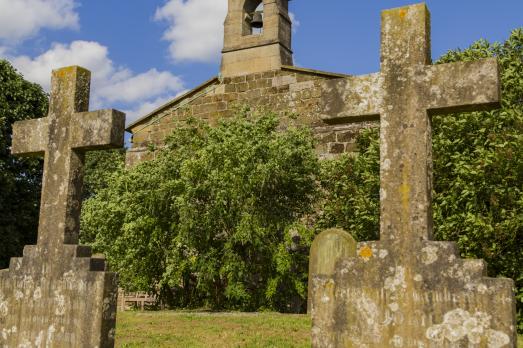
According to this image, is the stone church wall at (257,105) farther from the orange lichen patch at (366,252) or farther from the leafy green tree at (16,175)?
the orange lichen patch at (366,252)

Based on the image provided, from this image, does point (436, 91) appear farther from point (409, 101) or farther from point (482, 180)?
point (482, 180)

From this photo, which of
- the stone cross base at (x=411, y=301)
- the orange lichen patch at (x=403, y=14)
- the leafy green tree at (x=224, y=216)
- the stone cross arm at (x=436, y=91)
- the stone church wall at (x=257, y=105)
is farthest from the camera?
the stone church wall at (x=257, y=105)

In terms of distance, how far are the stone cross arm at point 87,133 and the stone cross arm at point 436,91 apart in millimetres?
2475

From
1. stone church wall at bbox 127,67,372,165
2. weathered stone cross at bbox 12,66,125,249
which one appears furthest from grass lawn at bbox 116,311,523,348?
stone church wall at bbox 127,67,372,165

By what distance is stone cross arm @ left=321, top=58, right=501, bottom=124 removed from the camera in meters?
5.13

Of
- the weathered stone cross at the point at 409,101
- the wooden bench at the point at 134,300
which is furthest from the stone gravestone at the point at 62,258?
the wooden bench at the point at 134,300

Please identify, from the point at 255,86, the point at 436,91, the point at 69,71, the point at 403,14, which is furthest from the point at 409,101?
the point at 255,86

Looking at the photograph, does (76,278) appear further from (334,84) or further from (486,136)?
(486,136)

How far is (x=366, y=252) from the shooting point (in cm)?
524

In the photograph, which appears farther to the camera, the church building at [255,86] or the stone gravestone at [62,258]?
the church building at [255,86]

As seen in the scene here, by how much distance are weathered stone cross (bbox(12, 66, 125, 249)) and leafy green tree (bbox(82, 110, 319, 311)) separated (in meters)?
5.87

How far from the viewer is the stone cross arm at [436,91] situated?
513 centimetres

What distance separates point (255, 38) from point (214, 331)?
31.9 feet

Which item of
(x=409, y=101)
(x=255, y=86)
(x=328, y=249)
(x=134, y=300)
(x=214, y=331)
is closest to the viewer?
(x=409, y=101)
